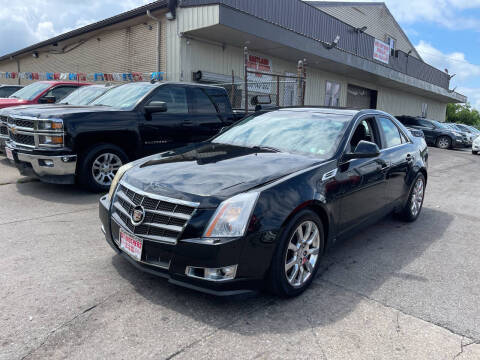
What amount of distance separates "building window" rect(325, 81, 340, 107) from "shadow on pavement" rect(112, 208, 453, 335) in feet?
51.5

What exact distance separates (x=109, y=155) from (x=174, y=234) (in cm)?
385

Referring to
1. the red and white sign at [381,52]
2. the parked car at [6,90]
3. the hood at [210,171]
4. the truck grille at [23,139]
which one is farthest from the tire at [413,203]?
the red and white sign at [381,52]

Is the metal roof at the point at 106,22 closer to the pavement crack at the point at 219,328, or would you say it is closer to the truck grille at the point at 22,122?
the truck grille at the point at 22,122

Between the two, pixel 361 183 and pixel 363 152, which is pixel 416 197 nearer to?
pixel 361 183

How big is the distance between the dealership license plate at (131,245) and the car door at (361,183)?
5.98 feet

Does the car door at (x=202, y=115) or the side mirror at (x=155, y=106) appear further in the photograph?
the car door at (x=202, y=115)

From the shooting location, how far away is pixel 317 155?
3.54 m

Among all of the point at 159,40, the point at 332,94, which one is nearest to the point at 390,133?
the point at 159,40

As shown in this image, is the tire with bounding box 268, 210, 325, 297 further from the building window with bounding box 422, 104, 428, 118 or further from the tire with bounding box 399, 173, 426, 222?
the building window with bounding box 422, 104, 428, 118

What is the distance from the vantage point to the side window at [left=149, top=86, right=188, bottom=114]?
6.54 meters

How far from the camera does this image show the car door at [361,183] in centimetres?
354

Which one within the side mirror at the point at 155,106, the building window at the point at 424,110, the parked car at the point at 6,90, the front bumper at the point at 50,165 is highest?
the building window at the point at 424,110

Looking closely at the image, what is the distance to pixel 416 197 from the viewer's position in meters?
5.41

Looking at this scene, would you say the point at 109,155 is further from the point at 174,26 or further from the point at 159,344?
the point at 174,26
